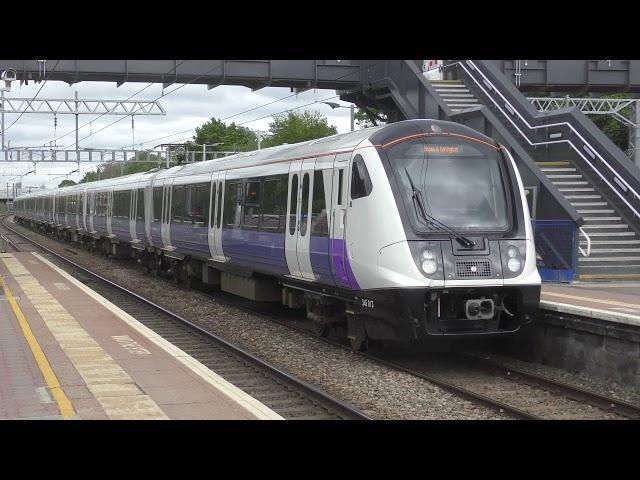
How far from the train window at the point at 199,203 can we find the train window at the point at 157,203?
3267mm

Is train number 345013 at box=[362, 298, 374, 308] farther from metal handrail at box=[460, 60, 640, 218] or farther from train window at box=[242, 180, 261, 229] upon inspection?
metal handrail at box=[460, 60, 640, 218]

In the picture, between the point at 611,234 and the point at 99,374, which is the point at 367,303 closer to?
the point at 99,374

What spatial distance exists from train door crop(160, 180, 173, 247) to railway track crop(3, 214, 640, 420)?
9343 mm

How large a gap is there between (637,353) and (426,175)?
3.24 meters

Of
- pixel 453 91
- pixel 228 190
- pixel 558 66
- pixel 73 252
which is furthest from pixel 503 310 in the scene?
pixel 73 252

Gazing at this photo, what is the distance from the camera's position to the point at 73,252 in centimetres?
3703

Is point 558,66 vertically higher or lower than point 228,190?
higher

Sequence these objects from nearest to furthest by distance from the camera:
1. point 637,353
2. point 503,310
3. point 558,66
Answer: point 637,353
point 503,310
point 558,66

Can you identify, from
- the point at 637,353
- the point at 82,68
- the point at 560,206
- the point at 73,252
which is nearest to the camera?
the point at 637,353

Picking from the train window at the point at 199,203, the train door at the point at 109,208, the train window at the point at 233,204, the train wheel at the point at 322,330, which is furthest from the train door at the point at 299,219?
the train door at the point at 109,208

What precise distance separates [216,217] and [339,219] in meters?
6.16

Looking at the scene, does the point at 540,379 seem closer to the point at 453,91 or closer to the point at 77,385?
the point at 77,385

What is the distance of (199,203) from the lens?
58.5 ft

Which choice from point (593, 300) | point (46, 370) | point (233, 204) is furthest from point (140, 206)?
point (46, 370)
